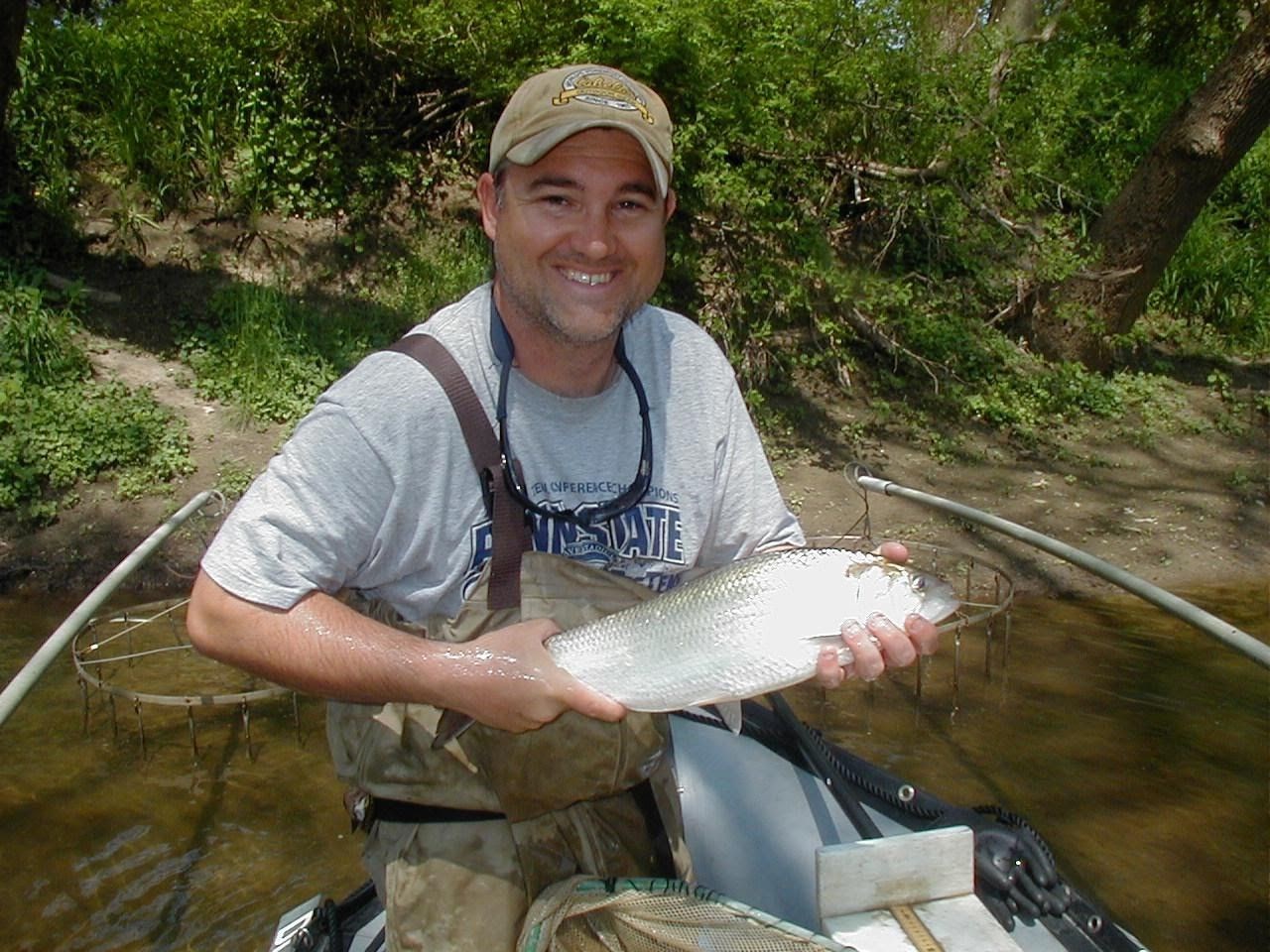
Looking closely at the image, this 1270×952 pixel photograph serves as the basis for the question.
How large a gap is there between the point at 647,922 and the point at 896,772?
11.7ft

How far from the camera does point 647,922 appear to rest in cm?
226

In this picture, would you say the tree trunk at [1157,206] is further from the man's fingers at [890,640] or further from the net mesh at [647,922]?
the net mesh at [647,922]

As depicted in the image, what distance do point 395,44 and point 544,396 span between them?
28.4 ft

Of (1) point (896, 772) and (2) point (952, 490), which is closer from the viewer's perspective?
(1) point (896, 772)

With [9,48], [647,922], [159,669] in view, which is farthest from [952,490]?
[9,48]

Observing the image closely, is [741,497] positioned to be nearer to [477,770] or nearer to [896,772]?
[477,770]

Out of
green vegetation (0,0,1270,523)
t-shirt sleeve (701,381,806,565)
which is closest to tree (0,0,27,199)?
green vegetation (0,0,1270,523)

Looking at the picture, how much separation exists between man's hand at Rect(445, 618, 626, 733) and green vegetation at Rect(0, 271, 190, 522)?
21.2ft

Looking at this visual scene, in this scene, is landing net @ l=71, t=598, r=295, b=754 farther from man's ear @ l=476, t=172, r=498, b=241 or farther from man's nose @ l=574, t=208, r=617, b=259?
man's nose @ l=574, t=208, r=617, b=259

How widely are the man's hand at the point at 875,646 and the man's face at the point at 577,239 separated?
88 centimetres

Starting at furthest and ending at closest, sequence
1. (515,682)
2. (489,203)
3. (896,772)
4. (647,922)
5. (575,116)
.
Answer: (896,772) < (489,203) < (575,116) < (647,922) < (515,682)

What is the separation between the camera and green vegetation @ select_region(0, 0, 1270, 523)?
8.94 metres

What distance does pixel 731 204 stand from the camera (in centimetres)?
930

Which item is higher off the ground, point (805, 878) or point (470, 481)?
point (470, 481)
